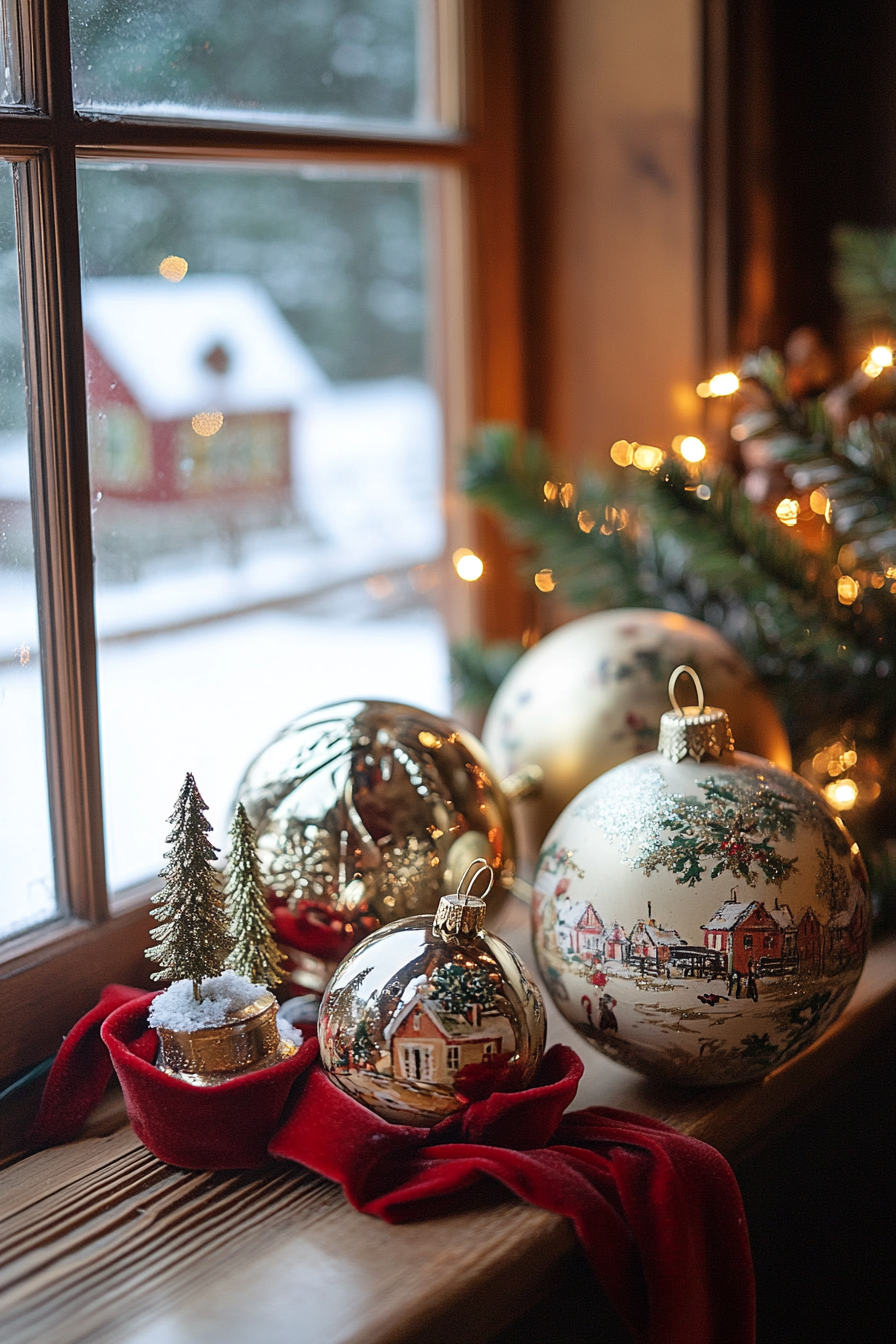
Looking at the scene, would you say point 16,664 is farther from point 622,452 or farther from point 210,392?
point 622,452

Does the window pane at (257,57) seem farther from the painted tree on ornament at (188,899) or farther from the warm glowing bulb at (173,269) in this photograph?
the painted tree on ornament at (188,899)

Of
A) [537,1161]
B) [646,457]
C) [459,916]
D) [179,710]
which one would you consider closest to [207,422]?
[179,710]

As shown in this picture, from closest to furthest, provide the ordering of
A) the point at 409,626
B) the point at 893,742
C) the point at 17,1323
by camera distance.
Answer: the point at 17,1323 < the point at 893,742 < the point at 409,626

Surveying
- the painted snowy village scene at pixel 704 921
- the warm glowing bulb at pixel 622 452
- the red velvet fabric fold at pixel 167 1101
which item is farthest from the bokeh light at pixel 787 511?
the red velvet fabric fold at pixel 167 1101

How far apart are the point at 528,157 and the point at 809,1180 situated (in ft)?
2.80

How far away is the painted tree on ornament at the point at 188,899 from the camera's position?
2.02ft

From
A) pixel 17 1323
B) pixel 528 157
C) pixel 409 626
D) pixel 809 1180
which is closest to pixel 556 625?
pixel 409 626

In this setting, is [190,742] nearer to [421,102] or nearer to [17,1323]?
[17,1323]

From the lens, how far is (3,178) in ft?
2.17

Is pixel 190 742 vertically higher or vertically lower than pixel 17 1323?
higher

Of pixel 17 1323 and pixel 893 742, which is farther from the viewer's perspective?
pixel 893 742

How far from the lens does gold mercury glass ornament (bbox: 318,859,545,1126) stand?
580mm

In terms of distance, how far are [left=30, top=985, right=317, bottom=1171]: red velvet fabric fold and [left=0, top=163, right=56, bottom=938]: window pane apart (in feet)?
0.31

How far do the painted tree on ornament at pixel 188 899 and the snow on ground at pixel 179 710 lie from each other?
137mm
